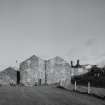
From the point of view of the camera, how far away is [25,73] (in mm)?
50188

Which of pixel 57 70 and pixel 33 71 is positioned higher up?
pixel 57 70

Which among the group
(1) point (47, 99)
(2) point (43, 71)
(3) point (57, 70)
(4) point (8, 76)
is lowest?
(4) point (8, 76)

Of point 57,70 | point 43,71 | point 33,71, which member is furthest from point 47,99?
point 57,70

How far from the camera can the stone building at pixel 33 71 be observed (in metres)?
49.5

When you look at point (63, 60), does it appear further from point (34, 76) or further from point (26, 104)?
point (26, 104)

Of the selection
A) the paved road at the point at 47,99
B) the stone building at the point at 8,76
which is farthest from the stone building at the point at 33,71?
the paved road at the point at 47,99

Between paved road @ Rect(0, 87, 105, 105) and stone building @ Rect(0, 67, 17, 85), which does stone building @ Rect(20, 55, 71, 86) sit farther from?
paved road @ Rect(0, 87, 105, 105)

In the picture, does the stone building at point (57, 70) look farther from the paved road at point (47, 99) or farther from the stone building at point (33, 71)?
the paved road at point (47, 99)

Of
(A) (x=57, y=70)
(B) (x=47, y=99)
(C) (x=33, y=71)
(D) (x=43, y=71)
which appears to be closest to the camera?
(B) (x=47, y=99)

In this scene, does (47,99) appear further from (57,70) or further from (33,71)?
(57,70)

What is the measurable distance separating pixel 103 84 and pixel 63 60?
95.0 feet

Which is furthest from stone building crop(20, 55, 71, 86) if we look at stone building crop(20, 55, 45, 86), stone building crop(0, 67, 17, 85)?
stone building crop(0, 67, 17, 85)

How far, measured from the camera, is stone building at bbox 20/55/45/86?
49469 mm

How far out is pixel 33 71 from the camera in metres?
50.1
